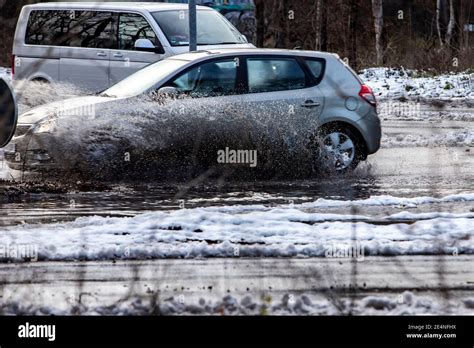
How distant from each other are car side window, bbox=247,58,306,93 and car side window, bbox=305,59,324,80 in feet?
0.39

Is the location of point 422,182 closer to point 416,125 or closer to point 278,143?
point 278,143

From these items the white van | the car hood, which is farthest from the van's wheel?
the white van

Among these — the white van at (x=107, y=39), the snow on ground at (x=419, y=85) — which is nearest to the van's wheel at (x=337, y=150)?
the white van at (x=107, y=39)

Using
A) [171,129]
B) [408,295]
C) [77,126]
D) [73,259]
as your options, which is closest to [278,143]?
[171,129]

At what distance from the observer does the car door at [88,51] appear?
58.5 feet

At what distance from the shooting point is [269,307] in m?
6.11

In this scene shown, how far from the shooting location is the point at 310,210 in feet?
32.3

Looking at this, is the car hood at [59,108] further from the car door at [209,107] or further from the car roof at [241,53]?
the car roof at [241,53]

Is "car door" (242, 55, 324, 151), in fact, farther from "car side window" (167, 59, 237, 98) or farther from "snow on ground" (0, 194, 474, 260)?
"snow on ground" (0, 194, 474, 260)

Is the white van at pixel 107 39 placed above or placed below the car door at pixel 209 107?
above

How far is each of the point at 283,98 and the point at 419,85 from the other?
43.4 feet

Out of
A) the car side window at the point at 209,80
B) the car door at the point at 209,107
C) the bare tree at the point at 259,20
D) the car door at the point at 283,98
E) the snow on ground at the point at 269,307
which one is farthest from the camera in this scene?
the bare tree at the point at 259,20

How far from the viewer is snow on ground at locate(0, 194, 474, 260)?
7910mm

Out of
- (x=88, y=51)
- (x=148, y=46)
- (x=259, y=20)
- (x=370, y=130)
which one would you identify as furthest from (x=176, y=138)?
(x=259, y=20)
